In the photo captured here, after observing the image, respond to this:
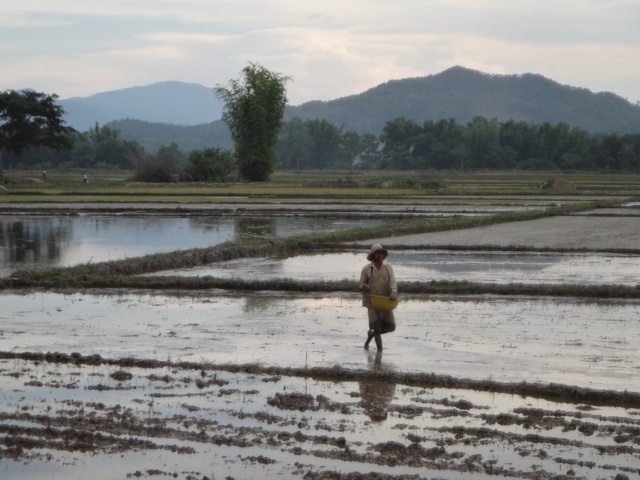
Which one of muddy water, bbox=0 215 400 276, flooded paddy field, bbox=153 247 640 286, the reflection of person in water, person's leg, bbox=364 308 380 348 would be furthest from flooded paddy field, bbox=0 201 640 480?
muddy water, bbox=0 215 400 276

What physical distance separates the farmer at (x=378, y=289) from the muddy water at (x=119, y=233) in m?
7.56

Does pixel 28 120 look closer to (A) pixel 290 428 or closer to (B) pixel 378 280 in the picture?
(B) pixel 378 280

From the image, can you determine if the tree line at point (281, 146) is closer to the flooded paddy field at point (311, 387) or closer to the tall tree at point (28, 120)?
the tall tree at point (28, 120)

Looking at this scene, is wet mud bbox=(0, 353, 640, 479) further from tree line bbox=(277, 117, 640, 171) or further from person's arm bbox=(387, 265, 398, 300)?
tree line bbox=(277, 117, 640, 171)

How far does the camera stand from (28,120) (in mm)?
50906

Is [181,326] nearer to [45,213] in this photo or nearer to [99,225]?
[99,225]

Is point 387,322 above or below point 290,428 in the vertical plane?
above

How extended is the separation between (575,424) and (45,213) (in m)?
24.9

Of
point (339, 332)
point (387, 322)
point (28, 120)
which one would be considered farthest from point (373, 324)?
point (28, 120)

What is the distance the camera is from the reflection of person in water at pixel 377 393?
6.95m

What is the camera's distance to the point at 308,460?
5824mm

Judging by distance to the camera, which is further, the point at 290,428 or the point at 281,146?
the point at 281,146

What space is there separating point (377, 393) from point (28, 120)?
1834 inches

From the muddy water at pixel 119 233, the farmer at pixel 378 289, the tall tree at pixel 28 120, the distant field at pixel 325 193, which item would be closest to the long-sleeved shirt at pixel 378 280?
the farmer at pixel 378 289
